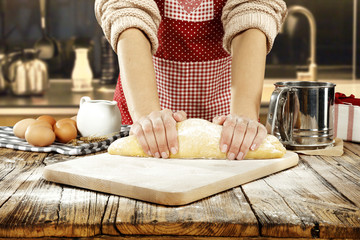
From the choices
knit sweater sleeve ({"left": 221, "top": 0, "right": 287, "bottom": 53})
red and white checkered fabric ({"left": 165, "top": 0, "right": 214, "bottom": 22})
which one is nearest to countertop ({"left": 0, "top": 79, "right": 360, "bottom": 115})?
red and white checkered fabric ({"left": 165, "top": 0, "right": 214, "bottom": 22})

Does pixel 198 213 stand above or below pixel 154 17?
below

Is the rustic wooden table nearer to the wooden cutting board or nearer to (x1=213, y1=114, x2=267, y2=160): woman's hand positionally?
the wooden cutting board

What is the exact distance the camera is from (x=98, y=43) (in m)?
2.85

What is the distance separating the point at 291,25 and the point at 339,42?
0.30 m

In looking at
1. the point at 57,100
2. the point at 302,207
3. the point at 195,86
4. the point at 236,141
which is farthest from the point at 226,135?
the point at 57,100

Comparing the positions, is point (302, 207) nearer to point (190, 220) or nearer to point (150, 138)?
point (190, 220)

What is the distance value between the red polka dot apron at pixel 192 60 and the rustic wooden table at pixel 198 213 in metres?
0.85

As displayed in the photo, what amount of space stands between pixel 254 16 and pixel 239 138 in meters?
0.49

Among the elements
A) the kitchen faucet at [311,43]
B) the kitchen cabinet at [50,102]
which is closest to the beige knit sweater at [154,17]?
→ the kitchen cabinet at [50,102]

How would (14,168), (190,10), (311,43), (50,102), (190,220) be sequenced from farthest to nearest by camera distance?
(311,43)
(50,102)
(190,10)
(14,168)
(190,220)

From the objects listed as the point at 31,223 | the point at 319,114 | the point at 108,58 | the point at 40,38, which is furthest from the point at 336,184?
the point at 40,38

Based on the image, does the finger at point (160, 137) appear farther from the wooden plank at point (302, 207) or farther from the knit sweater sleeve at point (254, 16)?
the knit sweater sleeve at point (254, 16)

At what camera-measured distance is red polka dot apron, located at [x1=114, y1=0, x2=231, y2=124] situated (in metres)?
1.70

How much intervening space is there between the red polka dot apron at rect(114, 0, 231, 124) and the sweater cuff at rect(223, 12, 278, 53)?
0.24 m
